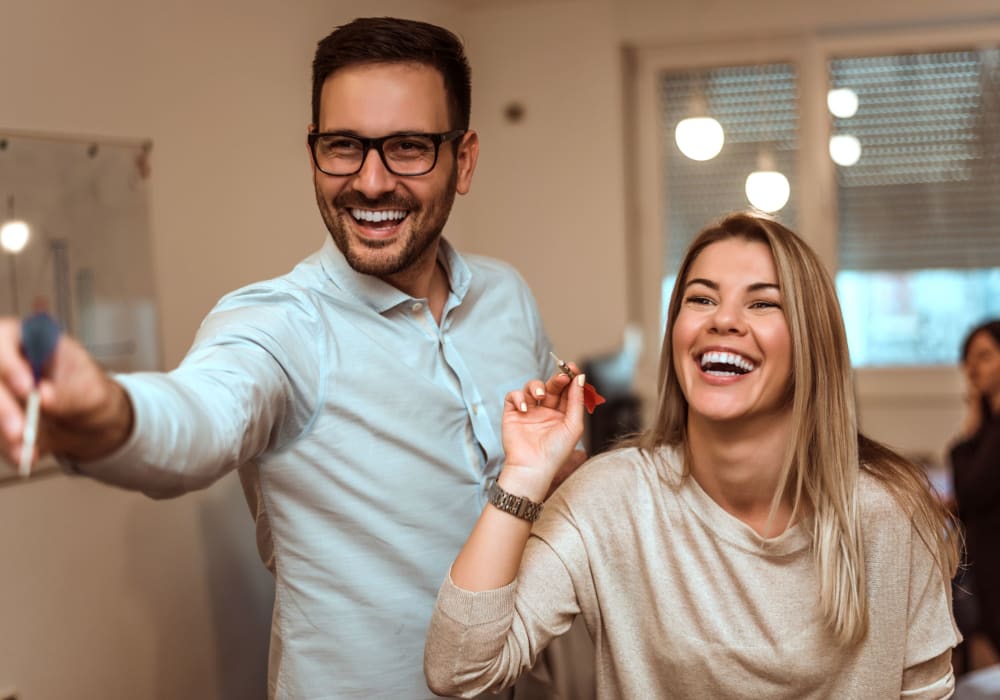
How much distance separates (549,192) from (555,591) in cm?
362

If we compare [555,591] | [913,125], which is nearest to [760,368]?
[555,591]

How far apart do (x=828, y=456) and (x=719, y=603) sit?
29 centimetres

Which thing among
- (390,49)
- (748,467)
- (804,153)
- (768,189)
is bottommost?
(748,467)

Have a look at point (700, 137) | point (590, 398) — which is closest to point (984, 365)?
Result: point (700, 137)

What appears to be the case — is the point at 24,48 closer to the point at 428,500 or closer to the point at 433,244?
the point at 433,244

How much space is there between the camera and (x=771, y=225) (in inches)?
62.8

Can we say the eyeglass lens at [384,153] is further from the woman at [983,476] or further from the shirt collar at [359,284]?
the woman at [983,476]

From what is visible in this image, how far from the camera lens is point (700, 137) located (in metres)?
5.05

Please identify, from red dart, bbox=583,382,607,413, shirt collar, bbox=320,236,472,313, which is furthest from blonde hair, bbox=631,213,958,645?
shirt collar, bbox=320,236,472,313

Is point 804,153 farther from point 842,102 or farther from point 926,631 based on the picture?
point 926,631

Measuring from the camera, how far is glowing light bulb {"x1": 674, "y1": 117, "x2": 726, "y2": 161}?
5.03 meters

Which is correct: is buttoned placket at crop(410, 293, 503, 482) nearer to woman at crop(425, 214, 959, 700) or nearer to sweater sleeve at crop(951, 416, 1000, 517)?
woman at crop(425, 214, 959, 700)

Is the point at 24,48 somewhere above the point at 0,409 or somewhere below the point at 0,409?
above

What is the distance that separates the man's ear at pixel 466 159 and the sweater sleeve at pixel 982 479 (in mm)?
2400
